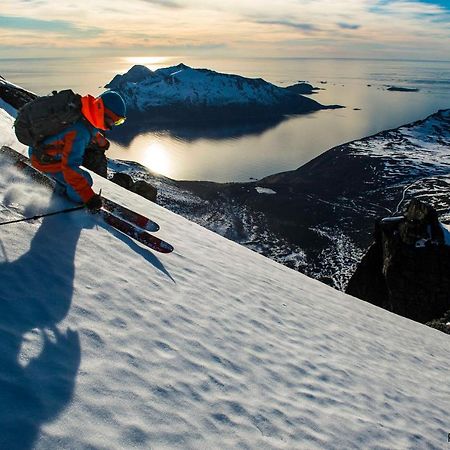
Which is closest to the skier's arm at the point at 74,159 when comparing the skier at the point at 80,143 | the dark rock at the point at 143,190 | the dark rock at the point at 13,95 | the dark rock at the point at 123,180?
the skier at the point at 80,143

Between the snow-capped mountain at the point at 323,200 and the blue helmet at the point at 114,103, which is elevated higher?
the blue helmet at the point at 114,103

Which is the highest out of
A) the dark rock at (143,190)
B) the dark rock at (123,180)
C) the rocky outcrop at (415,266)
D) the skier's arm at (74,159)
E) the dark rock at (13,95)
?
the dark rock at (13,95)

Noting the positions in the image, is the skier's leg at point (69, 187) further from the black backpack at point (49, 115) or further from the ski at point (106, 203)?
the black backpack at point (49, 115)

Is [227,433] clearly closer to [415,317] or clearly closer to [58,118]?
[58,118]

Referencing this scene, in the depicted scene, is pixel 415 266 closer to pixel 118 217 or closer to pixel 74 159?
pixel 118 217

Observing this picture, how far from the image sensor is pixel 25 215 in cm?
680

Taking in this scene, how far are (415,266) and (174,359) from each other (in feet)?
67.9

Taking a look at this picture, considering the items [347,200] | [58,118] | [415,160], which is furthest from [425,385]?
[415,160]

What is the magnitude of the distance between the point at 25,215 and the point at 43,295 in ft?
8.40

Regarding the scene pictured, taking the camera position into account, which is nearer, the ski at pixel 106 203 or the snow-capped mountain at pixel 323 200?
the ski at pixel 106 203

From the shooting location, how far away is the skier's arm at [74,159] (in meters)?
7.35

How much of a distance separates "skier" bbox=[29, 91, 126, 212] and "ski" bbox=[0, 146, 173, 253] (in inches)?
18.4

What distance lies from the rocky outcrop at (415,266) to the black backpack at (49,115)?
19.8 meters

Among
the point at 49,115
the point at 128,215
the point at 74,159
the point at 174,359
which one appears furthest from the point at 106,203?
the point at 174,359
